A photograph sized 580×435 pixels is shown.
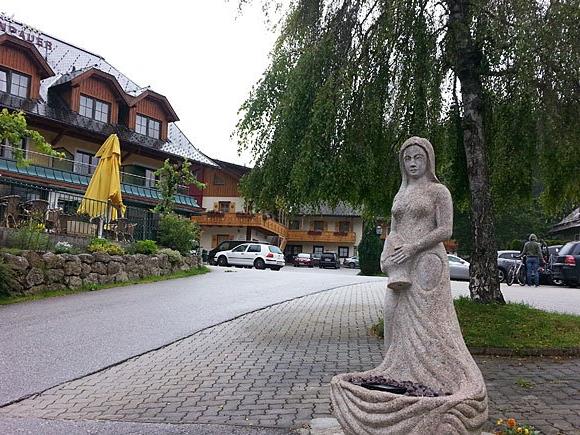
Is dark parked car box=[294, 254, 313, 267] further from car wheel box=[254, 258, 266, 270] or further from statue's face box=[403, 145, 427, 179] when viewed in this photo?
statue's face box=[403, 145, 427, 179]

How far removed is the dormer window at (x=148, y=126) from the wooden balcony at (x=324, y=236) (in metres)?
28.5

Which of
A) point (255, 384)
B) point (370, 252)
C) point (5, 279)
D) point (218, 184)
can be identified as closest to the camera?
point (255, 384)

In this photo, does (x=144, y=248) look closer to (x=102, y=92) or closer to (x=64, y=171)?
(x=64, y=171)

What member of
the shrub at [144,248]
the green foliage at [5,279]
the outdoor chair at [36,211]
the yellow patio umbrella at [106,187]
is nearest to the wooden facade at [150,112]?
the yellow patio umbrella at [106,187]

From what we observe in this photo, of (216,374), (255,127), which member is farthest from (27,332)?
(255,127)

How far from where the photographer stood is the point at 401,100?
10.3 metres

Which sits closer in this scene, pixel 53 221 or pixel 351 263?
pixel 53 221

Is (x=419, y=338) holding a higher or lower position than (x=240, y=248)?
lower

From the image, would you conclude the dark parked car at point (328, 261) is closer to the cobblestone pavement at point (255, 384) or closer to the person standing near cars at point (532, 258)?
the person standing near cars at point (532, 258)

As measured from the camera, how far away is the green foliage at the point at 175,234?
2256 cm

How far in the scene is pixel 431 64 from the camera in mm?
10180

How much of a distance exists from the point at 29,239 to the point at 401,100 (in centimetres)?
983

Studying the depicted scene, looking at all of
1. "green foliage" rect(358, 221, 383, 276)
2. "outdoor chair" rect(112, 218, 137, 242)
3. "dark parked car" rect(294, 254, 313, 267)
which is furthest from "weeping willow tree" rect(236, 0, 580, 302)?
"dark parked car" rect(294, 254, 313, 267)

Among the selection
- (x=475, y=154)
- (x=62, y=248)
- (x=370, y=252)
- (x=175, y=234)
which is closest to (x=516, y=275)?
(x=370, y=252)
